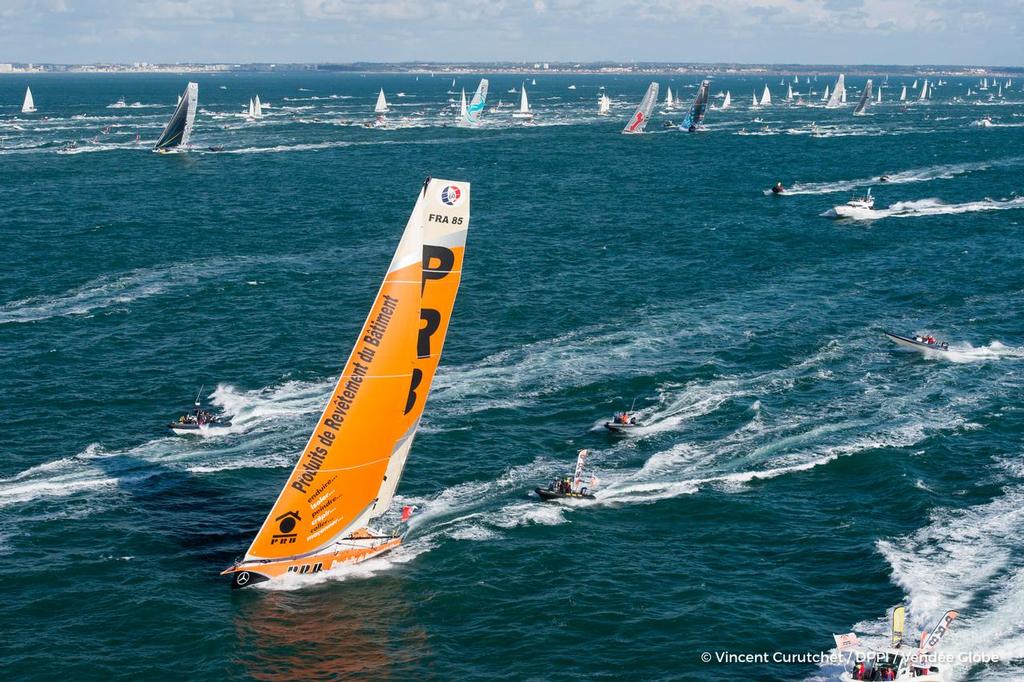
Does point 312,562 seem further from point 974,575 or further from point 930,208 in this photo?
point 930,208

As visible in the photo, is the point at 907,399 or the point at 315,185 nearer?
the point at 907,399

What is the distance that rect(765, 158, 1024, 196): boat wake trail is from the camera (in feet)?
547

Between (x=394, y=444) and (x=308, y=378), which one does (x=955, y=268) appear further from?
(x=394, y=444)

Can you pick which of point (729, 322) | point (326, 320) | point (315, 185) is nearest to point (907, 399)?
point (729, 322)

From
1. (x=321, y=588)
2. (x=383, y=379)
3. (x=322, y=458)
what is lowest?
(x=321, y=588)

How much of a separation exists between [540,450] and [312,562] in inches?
757

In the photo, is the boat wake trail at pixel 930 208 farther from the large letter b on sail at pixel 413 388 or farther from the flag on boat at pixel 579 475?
the large letter b on sail at pixel 413 388

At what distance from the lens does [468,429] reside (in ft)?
225

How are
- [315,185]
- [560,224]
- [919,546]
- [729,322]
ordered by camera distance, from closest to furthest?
1. [919,546]
2. [729,322]
3. [560,224]
4. [315,185]

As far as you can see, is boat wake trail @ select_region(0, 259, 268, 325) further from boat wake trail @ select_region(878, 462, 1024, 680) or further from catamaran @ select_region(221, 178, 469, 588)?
boat wake trail @ select_region(878, 462, 1024, 680)

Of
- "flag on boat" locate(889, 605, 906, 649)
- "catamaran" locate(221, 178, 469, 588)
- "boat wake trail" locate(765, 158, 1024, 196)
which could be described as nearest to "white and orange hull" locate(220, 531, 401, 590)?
"catamaran" locate(221, 178, 469, 588)

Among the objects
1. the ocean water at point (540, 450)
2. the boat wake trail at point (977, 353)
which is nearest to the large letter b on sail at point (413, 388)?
the ocean water at point (540, 450)

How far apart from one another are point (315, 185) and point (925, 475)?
120 meters

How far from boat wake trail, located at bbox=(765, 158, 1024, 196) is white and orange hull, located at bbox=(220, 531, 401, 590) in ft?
406
